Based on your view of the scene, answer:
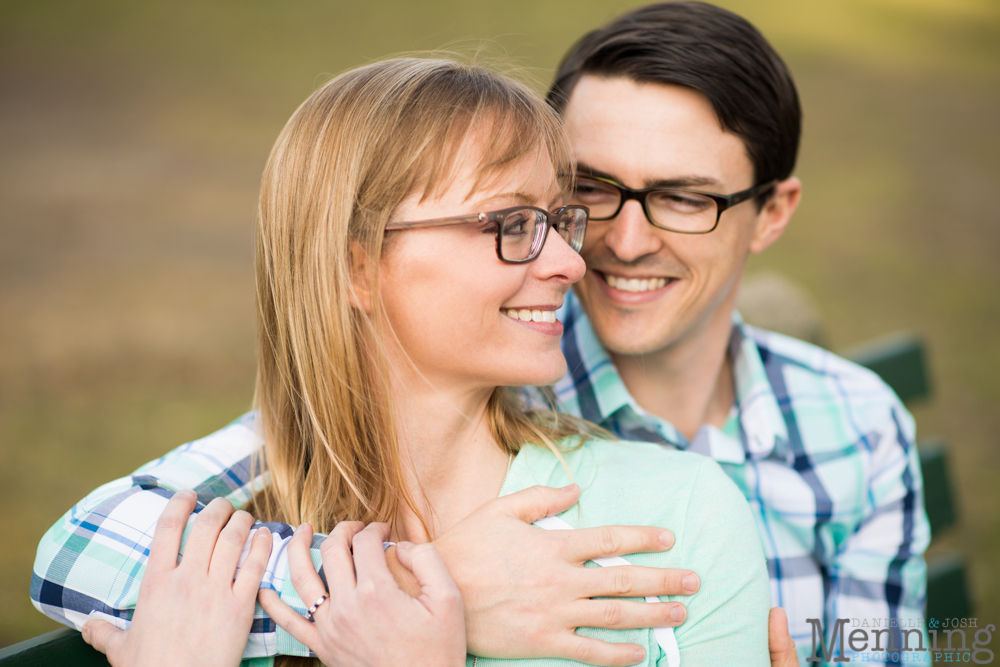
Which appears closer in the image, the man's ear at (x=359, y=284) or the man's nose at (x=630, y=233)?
the man's ear at (x=359, y=284)

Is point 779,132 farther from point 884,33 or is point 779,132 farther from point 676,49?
point 884,33

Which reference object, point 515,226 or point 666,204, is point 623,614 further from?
point 666,204

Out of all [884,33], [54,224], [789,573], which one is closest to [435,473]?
[789,573]

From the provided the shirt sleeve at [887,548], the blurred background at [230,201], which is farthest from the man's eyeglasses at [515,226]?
the blurred background at [230,201]

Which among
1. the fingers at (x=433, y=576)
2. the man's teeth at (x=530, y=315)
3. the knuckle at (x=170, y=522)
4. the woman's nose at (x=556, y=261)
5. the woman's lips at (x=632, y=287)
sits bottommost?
the fingers at (x=433, y=576)

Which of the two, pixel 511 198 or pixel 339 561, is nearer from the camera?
pixel 339 561

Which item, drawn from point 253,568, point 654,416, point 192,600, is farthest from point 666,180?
point 192,600

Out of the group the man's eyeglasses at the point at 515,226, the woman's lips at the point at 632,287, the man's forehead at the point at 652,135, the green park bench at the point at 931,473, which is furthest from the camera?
the green park bench at the point at 931,473

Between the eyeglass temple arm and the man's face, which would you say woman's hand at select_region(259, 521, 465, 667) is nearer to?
the eyeglass temple arm

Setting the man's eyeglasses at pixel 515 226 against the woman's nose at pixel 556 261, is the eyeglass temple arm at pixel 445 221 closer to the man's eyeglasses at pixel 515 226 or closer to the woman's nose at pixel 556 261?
the man's eyeglasses at pixel 515 226

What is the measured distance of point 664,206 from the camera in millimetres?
2225

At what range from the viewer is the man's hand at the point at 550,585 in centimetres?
147

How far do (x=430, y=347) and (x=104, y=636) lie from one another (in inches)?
31.4

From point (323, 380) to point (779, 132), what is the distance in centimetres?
151
